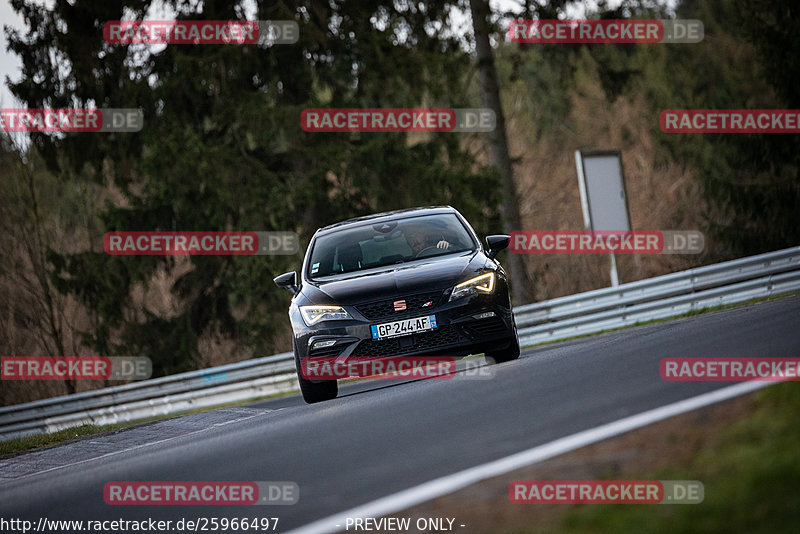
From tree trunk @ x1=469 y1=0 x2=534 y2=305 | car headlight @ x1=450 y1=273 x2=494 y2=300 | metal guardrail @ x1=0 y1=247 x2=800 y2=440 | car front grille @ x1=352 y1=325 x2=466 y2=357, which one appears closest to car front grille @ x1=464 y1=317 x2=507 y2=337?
car front grille @ x1=352 y1=325 x2=466 y2=357

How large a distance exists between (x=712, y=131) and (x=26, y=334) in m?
20.2

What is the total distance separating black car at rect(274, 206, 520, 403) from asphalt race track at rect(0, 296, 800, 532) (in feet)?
1.35

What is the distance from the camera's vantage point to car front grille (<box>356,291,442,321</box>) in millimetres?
10703

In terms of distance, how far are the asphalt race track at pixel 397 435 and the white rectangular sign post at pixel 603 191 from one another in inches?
300

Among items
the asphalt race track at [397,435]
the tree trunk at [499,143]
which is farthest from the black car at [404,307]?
the tree trunk at [499,143]

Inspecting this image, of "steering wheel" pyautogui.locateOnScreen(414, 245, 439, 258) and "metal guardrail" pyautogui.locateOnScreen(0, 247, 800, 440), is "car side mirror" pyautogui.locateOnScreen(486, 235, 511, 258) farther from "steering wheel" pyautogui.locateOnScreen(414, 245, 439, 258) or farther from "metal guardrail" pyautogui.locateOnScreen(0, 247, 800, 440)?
"metal guardrail" pyautogui.locateOnScreen(0, 247, 800, 440)

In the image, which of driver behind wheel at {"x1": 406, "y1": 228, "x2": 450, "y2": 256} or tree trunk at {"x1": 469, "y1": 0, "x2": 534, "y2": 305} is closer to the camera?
driver behind wheel at {"x1": 406, "y1": 228, "x2": 450, "y2": 256}

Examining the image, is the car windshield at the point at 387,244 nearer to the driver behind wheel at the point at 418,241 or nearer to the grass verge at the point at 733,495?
the driver behind wheel at the point at 418,241

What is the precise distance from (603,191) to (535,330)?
275cm

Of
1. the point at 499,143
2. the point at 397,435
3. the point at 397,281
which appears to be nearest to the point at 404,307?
the point at 397,281

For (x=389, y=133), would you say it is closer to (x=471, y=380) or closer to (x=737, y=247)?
(x=737, y=247)

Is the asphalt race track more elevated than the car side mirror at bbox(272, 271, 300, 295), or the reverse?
the car side mirror at bbox(272, 271, 300, 295)

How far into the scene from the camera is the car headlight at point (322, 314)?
35.6ft

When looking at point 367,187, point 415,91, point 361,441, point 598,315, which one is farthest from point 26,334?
point 361,441
